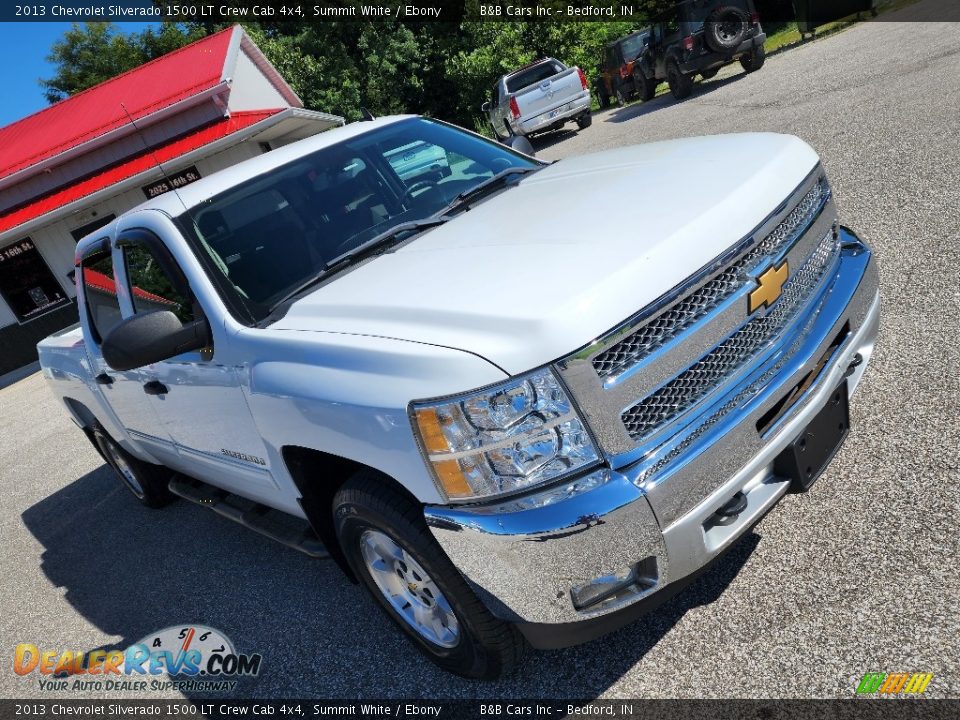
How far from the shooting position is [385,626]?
339cm

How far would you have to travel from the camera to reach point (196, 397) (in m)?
3.43

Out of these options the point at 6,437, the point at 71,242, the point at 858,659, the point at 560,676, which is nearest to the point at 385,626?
the point at 560,676

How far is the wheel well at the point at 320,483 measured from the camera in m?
2.92

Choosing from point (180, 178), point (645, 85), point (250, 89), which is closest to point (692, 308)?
point (645, 85)

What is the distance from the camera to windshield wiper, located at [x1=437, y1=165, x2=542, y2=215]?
11.7ft

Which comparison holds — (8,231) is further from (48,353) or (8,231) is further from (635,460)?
(635,460)

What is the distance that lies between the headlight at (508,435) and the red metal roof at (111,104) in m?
18.5

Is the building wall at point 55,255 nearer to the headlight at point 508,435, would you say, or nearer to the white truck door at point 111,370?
the white truck door at point 111,370

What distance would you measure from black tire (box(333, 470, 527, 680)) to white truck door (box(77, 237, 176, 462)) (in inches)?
73.8

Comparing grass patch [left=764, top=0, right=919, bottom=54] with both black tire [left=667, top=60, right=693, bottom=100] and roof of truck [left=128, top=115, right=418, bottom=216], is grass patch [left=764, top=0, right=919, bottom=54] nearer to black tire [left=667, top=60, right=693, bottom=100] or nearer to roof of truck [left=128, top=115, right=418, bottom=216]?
→ black tire [left=667, top=60, right=693, bottom=100]

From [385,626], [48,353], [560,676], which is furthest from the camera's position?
[48,353]

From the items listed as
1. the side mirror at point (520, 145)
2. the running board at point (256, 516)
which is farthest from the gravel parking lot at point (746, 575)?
the side mirror at point (520, 145)

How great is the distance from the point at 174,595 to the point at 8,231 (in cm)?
1566

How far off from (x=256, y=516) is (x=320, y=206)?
1584mm
